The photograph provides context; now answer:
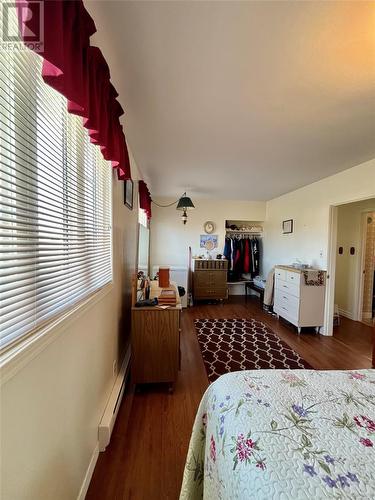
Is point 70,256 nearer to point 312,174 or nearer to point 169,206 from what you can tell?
point 312,174

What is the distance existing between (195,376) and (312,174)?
10.1ft

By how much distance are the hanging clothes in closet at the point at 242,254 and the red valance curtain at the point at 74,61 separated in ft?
13.8

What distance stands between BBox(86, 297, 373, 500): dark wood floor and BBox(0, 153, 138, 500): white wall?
187mm

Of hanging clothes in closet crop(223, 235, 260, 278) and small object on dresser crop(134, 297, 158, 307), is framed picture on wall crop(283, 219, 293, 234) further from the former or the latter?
small object on dresser crop(134, 297, 158, 307)

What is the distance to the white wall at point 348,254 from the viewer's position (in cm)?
385

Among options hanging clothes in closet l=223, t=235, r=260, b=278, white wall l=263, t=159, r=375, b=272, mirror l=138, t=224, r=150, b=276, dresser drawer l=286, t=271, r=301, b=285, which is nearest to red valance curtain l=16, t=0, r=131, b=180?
mirror l=138, t=224, r=150, b=276

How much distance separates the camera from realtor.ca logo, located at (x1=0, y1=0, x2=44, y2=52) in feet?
1.71

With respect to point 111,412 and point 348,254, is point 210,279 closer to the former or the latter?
point 348,254

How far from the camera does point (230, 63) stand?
46.5 inches

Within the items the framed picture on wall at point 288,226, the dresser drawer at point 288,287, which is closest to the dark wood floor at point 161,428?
the dresser drawer at point 288,287

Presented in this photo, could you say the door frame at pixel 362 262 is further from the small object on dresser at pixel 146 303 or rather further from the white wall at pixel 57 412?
the white wall at pixel 57 412

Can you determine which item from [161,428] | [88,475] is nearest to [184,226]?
[161,428]

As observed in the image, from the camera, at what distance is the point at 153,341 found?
1.88 metres

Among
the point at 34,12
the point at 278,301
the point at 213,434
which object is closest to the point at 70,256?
the point at 34,12
